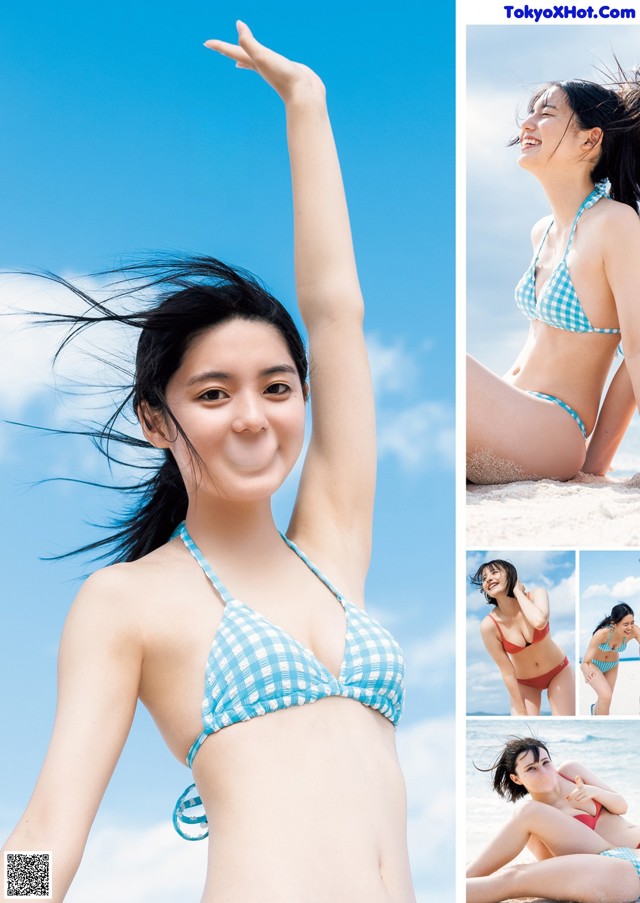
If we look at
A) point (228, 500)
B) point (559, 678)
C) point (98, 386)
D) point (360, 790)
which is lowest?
point (559, 678)

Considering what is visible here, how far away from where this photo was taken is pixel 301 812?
1.41 metres

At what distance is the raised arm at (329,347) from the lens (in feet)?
5.87

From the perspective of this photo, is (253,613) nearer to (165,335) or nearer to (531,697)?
(165,335)

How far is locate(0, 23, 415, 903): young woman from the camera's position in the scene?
54.8 inches

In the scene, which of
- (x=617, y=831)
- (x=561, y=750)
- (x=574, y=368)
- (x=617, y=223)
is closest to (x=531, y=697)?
(x=561, y=750)

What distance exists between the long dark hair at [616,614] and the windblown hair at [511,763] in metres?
0.32

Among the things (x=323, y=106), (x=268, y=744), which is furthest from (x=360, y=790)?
(x=323, y=106)

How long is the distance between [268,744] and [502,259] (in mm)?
1713

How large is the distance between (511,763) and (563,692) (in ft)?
0.72

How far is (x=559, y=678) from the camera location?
2705 millimetres

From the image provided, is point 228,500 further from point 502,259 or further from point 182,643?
point 502,259

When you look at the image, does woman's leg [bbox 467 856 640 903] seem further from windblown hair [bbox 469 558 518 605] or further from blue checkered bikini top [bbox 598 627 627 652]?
windblown hair [bbox 469 558 518 605]

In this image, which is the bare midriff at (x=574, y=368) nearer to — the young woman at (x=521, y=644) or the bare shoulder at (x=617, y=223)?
the bare shoulder at (x=617, y=223)

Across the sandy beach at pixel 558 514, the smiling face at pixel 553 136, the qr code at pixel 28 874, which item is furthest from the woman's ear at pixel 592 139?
the qr code at pixel 28 874
